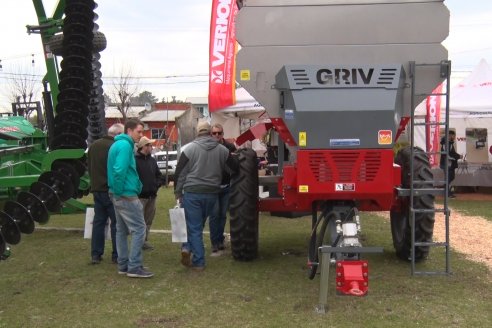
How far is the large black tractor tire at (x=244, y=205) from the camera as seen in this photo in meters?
6.52

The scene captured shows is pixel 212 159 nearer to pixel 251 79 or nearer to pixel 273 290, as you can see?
pixel 251 79

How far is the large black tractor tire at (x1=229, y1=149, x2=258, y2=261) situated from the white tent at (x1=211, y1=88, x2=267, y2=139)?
5094 mm

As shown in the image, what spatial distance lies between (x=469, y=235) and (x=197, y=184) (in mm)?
4932

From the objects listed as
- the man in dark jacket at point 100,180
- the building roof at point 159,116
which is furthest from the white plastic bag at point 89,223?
the building roof at point 159,116

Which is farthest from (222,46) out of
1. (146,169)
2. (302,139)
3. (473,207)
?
(473,207)

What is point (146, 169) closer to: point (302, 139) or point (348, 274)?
point (302, 139)

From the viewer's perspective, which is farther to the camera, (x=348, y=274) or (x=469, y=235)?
(x=469, y=235)

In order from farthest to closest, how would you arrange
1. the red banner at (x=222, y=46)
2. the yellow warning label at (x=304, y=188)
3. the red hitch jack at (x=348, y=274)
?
the red banner at (x=222, y=46) → the yellow warning label at (x=304, y=188) → the red hitch jack at (x=348, y=274)

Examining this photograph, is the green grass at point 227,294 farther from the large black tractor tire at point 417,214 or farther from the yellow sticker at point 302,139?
the yellow sticker at point 302,139

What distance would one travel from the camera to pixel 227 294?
5543 millimetres

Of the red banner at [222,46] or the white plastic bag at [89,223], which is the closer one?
the white plastic bag at [89,223]

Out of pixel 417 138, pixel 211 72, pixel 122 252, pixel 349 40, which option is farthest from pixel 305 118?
pixel 417 138

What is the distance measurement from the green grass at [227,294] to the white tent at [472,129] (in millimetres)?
7709

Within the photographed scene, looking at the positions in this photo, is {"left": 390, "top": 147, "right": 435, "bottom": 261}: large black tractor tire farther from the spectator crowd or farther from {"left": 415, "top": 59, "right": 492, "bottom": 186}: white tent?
{"left": 415, "top": 59, "right": 492, "bottom": 186}: white tent
